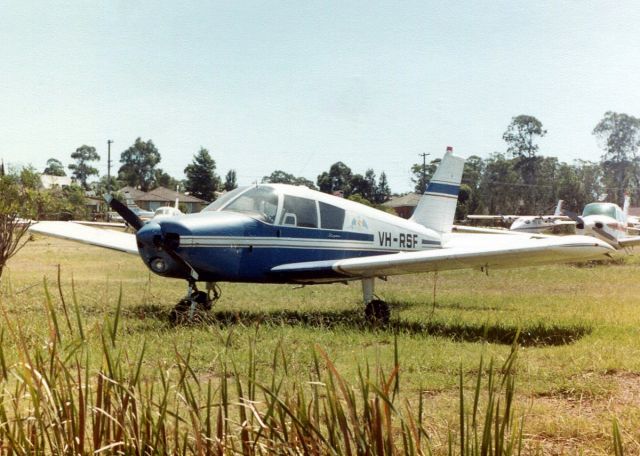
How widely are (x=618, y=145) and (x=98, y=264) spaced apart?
80671 millimetres

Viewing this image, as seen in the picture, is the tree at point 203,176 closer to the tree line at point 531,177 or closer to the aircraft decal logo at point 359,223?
the tree line at point 531,177

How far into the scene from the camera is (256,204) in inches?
334

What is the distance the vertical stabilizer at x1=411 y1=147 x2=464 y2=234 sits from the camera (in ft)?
38.0

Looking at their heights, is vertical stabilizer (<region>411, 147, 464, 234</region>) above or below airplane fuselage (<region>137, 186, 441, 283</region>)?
above

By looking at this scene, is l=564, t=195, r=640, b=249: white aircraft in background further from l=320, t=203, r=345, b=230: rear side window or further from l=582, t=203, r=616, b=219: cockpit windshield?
l=320, t=203, r=345, b=230: rear side window

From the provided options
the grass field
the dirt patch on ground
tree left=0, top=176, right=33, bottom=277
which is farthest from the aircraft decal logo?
tree left=0, top=176, right=33, bottom=277

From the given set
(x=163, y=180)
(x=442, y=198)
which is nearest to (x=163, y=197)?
A: (x=163, y=180)

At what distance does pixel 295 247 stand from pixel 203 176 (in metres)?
63.3

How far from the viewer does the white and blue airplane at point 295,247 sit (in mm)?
7648

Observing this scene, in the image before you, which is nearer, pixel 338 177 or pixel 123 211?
pixel 123 211

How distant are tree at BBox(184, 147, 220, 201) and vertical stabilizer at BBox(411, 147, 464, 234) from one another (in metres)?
59.1

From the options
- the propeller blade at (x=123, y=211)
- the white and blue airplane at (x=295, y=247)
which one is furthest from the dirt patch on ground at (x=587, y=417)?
the propeller blade at (x=123, y=211)

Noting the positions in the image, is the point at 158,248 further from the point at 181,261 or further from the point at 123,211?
the point at 123,211

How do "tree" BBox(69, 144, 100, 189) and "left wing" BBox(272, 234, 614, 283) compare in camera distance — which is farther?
"tree" BBox(69, 144, 100, 189)
